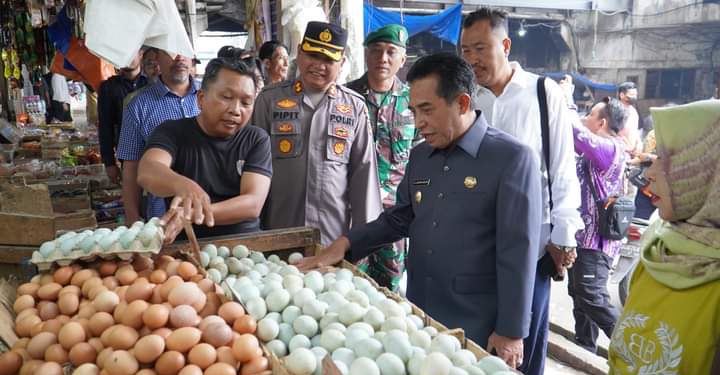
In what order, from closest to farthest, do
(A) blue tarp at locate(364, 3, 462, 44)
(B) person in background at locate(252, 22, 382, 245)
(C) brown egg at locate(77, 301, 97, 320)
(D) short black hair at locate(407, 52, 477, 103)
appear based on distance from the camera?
Result: (C) brown egg at locate(77, 301, 97, 320) < (D) short black hair at locate(407, 52, 477, 103) < (B) person in background at locate(252, 22, 382, 245) < (A) blue tarp at locate(364, 3, 462, 44)

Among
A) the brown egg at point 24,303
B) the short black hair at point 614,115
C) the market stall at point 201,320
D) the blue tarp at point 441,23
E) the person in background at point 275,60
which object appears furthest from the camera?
the blue tarp at point 441,23

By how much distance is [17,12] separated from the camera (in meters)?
7.32

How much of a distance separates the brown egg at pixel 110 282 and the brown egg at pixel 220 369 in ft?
1.89

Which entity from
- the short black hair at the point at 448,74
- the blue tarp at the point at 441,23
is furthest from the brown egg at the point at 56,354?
the blue tarp at the point at 441,23

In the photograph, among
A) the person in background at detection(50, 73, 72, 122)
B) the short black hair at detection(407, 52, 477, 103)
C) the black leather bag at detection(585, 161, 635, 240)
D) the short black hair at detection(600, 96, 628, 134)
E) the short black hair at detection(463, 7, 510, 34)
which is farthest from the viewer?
the person in background at detection(50, 73, 72, 122)

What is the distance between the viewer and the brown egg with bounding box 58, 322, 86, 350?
1.43 m

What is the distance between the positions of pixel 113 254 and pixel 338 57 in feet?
5.73

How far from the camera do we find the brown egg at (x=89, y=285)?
1.69 metres

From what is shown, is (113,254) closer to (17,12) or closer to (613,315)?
(613,315)

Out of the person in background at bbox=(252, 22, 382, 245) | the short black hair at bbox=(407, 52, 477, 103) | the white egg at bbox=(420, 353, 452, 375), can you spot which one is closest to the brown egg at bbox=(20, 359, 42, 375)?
the white egg at bbox=(420, 353, 452, 375)

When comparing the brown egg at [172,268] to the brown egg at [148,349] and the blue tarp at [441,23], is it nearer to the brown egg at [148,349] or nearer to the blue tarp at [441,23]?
the brown egg at [148,349]

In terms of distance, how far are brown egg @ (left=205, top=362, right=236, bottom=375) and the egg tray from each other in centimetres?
63

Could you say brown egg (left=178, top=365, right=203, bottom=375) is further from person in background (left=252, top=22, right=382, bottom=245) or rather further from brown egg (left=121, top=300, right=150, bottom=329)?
person in background (left=252, top=22, right=382, bottom=245)

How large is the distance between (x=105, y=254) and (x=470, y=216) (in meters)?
1.29
